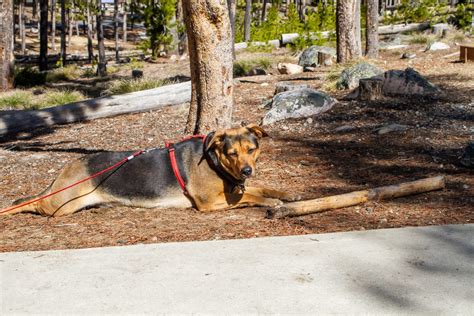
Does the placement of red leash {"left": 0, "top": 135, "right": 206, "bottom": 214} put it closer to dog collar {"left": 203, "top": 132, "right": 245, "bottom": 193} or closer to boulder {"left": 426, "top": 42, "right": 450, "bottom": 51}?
dog collar {"left": 203, "top": 132, "right": 245, "bottom": 193}

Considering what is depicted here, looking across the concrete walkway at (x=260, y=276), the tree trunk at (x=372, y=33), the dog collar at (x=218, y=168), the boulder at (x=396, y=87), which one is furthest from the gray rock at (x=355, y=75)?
the concrete walkway at (x=260, y=276)

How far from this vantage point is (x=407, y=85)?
10602 mm

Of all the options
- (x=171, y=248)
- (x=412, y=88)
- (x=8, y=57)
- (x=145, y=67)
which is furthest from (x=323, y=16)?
(x=171, y=248)

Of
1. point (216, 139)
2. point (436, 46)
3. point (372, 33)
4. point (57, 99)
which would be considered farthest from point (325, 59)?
point (216, 139)

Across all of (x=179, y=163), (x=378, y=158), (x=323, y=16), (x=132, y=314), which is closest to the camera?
(x=132, y=314)

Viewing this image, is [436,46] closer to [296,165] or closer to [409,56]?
[409,56]

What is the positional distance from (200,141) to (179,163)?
0.28 meters

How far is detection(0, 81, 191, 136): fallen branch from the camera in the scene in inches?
442

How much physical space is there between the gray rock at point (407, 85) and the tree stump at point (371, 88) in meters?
0.21

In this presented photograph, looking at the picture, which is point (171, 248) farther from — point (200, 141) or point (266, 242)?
point (200, 141)

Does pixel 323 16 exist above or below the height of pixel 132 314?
above

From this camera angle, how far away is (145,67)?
2380cm

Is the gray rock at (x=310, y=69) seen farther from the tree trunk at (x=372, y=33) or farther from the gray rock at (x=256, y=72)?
the tree trunk at (x=372, y=33)

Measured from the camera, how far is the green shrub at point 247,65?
17.0m
